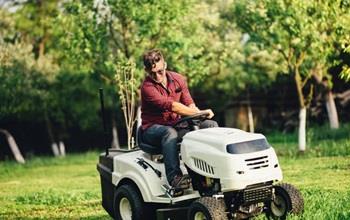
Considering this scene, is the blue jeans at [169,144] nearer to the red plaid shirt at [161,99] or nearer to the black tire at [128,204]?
the red plaid shirt at [161,99]

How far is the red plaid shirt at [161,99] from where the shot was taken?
27.5 ft

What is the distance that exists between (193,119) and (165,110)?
405mm

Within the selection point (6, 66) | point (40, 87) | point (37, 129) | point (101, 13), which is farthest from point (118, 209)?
point (37, 129)

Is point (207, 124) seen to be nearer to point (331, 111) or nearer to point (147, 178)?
point (147, 178)

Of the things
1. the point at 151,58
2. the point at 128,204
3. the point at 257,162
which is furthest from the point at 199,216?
the point at 151,58

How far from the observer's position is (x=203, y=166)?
25.6 ft

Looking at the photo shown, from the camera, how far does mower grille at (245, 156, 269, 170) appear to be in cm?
753

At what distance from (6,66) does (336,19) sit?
13981mm

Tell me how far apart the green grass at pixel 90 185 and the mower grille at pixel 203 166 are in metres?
1.18

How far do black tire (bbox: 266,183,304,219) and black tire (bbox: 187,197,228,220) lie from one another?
33.0 inches

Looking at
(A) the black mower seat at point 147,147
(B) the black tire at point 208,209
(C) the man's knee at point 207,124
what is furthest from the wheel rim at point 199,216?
(C) the man's knee at point 207,124

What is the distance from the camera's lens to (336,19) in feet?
61.5

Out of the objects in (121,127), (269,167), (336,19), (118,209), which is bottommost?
(121,127)

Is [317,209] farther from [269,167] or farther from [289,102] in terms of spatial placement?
[289,102]
